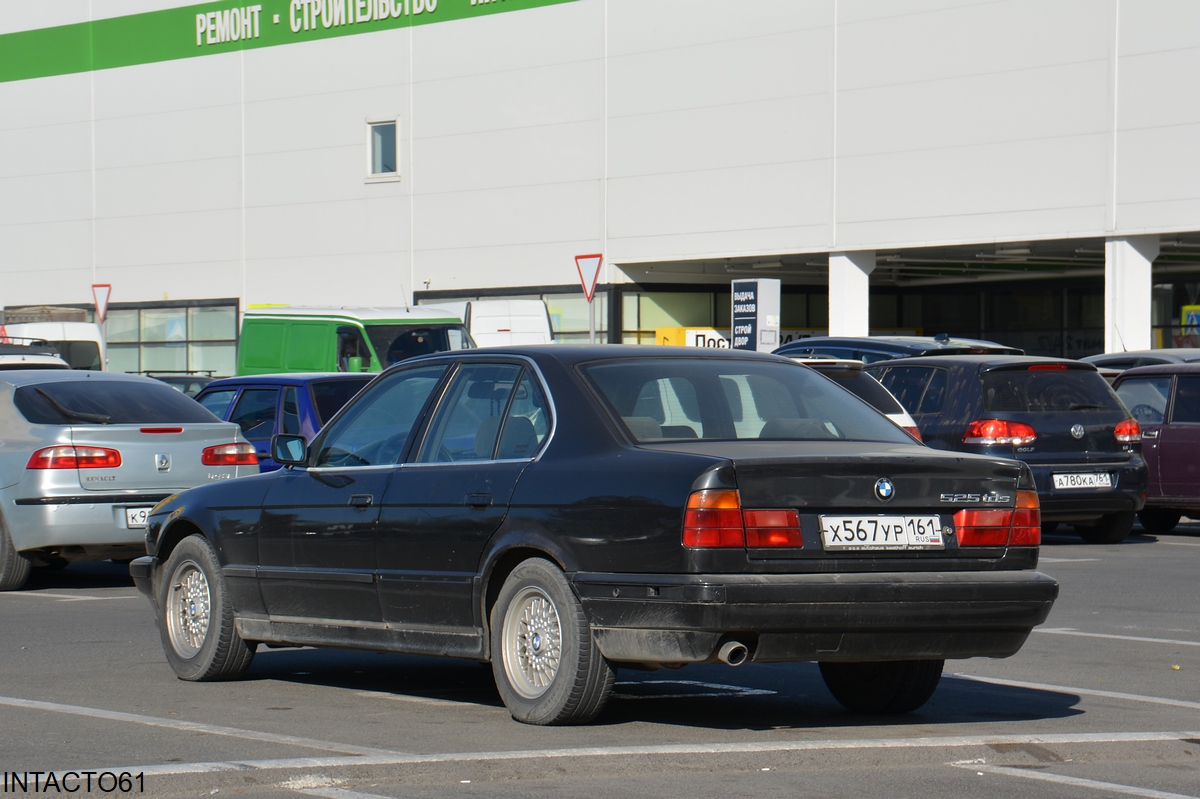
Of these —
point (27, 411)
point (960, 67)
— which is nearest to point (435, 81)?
point (960, 67)

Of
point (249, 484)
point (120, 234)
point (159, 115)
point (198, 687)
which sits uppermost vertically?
point (159, 115)

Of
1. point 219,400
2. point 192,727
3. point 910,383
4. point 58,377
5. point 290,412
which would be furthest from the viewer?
point 910,383

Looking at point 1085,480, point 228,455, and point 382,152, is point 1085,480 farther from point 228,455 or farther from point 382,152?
point 382,152

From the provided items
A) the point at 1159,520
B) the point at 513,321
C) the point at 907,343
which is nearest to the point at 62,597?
the point at 907,343

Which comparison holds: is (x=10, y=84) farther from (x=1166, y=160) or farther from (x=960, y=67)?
(x=1166, y=160)

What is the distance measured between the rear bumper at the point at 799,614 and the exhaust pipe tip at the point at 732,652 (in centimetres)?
2

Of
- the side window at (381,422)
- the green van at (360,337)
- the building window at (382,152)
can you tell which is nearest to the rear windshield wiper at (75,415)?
the side window at (381,422)

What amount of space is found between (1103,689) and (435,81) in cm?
3340

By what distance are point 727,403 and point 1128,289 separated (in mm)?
24772

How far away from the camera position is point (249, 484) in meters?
8.10

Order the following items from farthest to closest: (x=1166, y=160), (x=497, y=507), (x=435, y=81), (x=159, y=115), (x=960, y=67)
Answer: (x=159, y=115)
(x=435, y=81)
(x=960, y=67)
(x=1166, y=160)
(x=497, y=507)

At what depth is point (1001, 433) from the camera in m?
15.4

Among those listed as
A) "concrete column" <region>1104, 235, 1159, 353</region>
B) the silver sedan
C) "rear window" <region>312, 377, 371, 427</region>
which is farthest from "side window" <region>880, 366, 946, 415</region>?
"concrete column" <region>1104, 235, 1159, 353</region>

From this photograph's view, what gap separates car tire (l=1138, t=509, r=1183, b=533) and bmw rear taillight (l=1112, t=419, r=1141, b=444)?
88.1 inches
